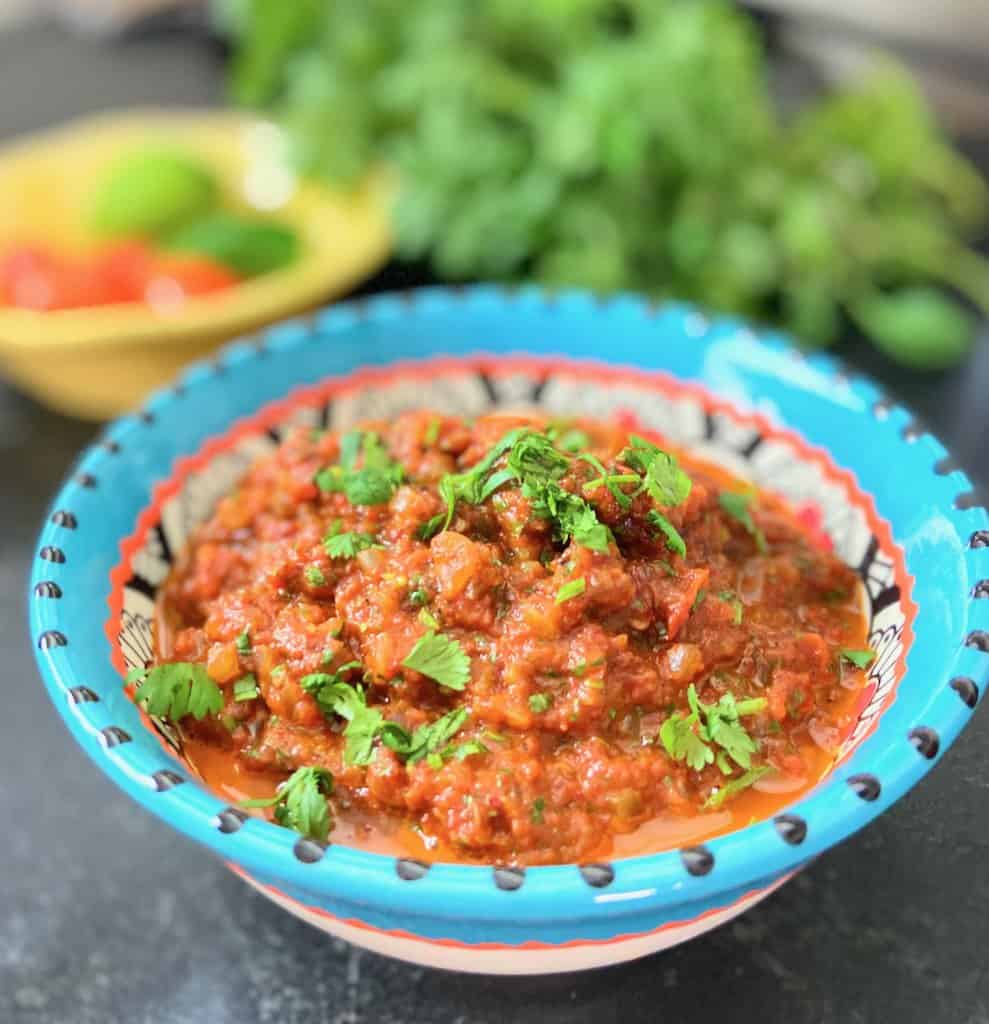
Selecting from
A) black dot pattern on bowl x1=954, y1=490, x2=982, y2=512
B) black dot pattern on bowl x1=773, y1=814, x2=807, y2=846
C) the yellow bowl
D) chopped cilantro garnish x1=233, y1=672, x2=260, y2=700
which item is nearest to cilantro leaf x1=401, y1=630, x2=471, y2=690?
chopped cilantro garnish x1=233, y1=672, x2=260, y2=700

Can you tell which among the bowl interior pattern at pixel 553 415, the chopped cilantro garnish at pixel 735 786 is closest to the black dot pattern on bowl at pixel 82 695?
the bowl interior pattern at pixel 553 415

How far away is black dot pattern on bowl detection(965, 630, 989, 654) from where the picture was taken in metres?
1.68

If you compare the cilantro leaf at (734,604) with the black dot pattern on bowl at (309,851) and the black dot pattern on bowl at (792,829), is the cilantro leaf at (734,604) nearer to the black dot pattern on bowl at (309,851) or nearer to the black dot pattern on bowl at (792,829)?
the black dot pattern on bowl at (792,829)

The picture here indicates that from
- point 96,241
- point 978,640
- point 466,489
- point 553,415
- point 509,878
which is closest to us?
point 509,878

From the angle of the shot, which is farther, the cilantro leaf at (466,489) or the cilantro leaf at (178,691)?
the cilantro leaf at (466,489)

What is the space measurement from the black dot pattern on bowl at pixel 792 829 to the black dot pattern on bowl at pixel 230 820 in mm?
691

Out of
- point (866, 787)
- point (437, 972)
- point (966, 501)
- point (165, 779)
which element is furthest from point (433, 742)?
point (966, 501)

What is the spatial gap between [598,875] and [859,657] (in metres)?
0.73

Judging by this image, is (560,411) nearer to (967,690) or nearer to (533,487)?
(533,487)

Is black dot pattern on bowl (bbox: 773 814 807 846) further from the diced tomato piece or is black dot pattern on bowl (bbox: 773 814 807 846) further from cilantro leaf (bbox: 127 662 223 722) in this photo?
the diced tomato piece

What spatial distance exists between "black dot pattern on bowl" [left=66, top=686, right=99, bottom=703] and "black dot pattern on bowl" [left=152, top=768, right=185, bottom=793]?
19cm

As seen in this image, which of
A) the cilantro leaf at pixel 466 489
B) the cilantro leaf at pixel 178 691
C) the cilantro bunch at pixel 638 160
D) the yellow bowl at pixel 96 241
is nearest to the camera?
the cilantro leaf at pixel 178 691

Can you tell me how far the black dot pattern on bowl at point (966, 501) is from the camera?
1.96 metres

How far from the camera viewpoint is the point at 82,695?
170 cm
